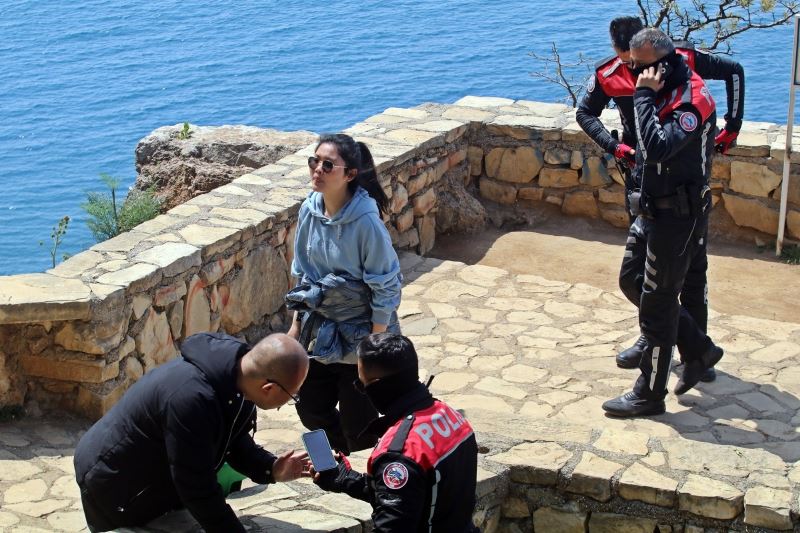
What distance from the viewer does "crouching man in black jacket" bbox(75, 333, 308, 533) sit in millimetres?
3205

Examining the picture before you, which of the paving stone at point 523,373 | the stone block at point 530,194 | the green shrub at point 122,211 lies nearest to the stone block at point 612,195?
the stone block at point 530,194

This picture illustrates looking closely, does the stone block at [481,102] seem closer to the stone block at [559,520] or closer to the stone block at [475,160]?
the stone block at [475,160]

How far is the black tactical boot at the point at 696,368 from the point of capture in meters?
5.59

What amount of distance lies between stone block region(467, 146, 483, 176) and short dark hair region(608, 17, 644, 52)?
3.02 metres

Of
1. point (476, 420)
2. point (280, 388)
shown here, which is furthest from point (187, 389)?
point (476, 420)

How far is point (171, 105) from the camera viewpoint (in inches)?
841

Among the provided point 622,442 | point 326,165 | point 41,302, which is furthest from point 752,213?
point 41,302

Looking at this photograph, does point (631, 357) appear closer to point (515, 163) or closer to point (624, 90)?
point (624, 90)

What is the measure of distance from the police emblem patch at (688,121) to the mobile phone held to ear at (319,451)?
235cm

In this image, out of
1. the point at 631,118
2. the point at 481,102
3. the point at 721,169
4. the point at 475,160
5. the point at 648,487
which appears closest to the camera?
the point at 648,487

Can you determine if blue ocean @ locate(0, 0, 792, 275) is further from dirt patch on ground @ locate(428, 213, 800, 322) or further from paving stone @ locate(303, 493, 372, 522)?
paving stone @ locate(303, 493, 372, 522)

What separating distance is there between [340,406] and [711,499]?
160 cm

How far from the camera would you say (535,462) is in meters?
4.79

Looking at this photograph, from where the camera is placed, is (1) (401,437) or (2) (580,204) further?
(2) (580,204)
